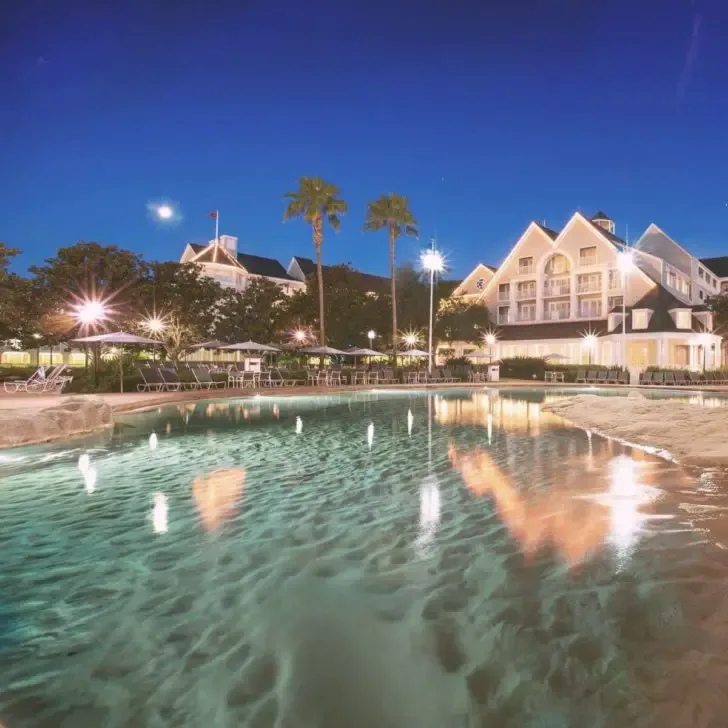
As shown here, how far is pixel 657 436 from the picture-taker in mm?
11867

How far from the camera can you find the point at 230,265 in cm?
6425

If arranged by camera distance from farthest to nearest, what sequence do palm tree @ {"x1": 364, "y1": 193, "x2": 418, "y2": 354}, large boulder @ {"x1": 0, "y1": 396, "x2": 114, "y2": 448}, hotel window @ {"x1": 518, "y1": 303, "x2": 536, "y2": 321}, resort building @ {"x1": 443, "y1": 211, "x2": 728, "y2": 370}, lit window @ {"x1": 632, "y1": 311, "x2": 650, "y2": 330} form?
1. hotel window @ {"x1": 518, "y1": 303, "x2": 536, "y2": 321}
2. palm tree @ {"x1": 364, "y1": 193, "x2": 418, "y2": 354}
3. resort building @ {"x1": 443, "y1": 211, "x2": 728, "y2": 370}
4. lit window @ {"x1": 632, "y1": 311, "x2": 650, "y2": 330}
5. large boulder @ {"x1": 0, "y1": 396, "x2": 114, "y2": 448}

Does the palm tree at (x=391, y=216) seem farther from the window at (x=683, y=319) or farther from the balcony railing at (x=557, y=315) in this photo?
the window at (x=683, y=319)

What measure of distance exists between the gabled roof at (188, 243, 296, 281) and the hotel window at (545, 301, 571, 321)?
34049 mm

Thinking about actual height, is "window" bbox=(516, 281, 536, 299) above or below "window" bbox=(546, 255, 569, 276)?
below

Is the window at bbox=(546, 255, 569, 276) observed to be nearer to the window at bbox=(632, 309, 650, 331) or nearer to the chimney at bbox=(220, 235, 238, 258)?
the window at bbox=(632, 309, 650, 331)

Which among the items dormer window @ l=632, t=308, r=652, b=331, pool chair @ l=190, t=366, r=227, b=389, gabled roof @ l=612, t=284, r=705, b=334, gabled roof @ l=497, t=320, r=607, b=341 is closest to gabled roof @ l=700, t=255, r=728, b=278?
gabled roof @ l=612, t=284, r=705, b=334

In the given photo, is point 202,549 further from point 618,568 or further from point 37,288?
point 37,288

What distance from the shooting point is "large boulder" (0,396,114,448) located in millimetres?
11250

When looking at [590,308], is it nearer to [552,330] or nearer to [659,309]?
[552,330]

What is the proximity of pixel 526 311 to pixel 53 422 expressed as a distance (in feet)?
145

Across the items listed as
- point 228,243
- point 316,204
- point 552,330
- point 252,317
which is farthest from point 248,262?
point 552,330

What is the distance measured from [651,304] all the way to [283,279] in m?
43.1

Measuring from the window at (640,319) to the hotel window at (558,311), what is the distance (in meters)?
6.72
